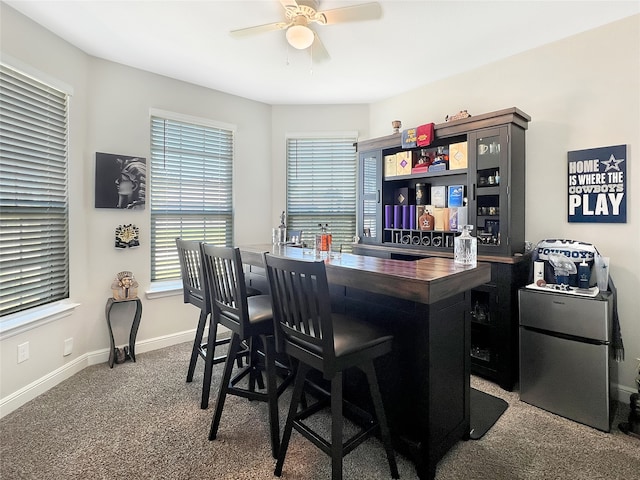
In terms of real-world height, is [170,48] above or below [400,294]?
above

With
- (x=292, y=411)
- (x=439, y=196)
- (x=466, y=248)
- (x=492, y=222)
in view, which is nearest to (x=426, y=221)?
(x=439, y=196)

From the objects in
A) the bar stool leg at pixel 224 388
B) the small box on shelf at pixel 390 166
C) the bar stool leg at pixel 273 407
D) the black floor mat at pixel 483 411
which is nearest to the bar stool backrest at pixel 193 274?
the bar stool leg at pixel 224 388

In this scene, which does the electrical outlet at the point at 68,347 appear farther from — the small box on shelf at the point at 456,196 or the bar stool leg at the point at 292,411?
the small box on shelf at the point at 456,196

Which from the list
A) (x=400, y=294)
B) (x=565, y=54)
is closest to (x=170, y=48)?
(x=400, y=294)

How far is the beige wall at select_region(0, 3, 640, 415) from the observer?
2.49m

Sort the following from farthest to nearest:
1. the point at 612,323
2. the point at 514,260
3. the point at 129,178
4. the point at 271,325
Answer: the point at 129,178 → the point at 514,260 → the point at 612,323 → the point at 271,325

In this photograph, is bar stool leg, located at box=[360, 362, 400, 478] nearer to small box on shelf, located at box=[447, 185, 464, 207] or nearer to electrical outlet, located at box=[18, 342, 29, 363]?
small box on shelf, located at box=[447, 185, 464, 207]

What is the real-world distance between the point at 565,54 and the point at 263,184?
3272 mm

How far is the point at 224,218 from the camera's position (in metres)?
4.14

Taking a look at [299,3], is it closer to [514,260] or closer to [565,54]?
[565,54]

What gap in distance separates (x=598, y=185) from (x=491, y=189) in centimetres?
73

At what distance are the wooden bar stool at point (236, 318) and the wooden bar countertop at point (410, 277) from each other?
537 millimetres

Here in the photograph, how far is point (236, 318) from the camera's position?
6.76 ft

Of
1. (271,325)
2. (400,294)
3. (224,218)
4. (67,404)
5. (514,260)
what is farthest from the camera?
(224,218)
